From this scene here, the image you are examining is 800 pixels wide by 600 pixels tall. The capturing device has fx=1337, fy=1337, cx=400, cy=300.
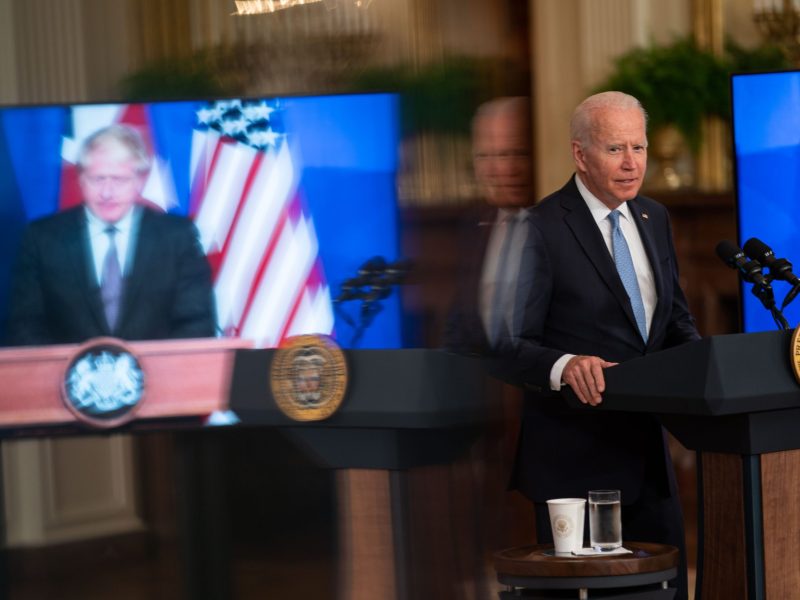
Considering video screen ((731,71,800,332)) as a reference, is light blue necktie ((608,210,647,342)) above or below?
below

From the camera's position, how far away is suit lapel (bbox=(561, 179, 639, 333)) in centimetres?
271

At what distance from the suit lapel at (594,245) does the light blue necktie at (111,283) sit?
1839mm

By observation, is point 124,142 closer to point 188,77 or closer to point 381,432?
point 188,77

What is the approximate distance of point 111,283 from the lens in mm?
980

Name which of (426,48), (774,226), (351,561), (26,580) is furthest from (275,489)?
(774,226)

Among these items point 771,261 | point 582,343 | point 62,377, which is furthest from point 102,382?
point 771,261

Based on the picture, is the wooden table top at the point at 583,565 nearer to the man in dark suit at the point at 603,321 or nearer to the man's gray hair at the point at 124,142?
the man in dark suit at the point at 603,321

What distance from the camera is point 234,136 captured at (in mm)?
1023

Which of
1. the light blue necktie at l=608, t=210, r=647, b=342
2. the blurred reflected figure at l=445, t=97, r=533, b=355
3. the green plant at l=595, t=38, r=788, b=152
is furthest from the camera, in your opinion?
the green plant at l=595, t=38, r=788, b=152

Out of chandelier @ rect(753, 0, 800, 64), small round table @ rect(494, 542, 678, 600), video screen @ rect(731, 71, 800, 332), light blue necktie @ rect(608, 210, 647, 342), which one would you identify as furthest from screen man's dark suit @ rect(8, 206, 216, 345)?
chandelier @ rect(753, 0, 800, 64)

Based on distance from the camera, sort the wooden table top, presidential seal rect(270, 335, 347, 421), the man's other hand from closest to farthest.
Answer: presidential seal rect(270, 335, 347, 421)
the wooden table top
the man's other hand

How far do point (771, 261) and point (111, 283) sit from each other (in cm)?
195

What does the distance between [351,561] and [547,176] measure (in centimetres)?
495

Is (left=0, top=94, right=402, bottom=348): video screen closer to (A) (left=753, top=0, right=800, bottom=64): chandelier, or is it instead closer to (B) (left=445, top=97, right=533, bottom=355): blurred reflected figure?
(B) (left=445, top=97, right=533, bottom=355): blurred reflected figure
